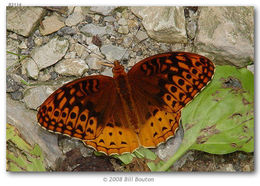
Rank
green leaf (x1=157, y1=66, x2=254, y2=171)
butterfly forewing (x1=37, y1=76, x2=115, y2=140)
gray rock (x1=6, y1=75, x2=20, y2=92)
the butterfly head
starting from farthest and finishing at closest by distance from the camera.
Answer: gray rock (x1=6, y1=75, x2=20, y2=92)
green leaf (x1=157, y1=66, x2=254, y2=171)
the butterfly head
butterfly forewing (x1=37, y1=76, x2=115, y2=140)

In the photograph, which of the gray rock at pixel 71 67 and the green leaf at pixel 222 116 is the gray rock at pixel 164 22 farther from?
the gray rock at pixel 71 67

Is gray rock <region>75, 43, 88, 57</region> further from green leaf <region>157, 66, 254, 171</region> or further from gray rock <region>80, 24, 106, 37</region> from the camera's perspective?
green leaf <region>157, 66, 254, 171</region>

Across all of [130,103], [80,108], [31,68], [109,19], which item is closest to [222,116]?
[130,103]

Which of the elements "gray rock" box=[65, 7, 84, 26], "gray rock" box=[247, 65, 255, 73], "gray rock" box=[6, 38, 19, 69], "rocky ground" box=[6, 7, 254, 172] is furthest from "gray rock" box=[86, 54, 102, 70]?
"gray rock" box=[247, 65, 255, 73]

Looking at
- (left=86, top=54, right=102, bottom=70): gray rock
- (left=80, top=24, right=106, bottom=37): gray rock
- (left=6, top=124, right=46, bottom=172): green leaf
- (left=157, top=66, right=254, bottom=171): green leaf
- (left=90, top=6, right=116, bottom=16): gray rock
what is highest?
(left=90, top=6, right=116, bottom=16): gray rock

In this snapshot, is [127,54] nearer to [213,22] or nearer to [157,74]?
[157,74]

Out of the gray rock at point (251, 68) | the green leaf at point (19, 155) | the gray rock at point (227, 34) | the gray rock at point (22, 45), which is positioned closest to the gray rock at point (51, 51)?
the gray rock at point (22, 45)
